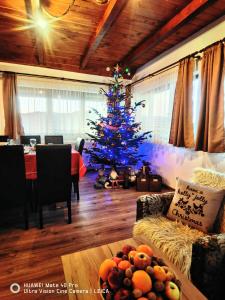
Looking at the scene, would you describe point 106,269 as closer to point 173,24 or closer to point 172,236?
point 172,236

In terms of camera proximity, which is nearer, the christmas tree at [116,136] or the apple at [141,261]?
the apple at [141,261]

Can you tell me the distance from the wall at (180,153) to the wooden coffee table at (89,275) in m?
2.04

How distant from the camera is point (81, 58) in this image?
4.05 metres

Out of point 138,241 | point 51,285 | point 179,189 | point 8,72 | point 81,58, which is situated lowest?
point 51,285

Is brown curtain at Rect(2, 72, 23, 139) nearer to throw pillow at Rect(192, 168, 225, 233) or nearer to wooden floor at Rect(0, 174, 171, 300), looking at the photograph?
wooden floor at Rect(0, 174, 171, 300)

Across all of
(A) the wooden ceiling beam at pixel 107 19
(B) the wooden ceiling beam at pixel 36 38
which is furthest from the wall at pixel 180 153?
(B) the wooden ceiling beam at pixel 36 38

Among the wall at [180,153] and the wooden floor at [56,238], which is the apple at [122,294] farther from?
the wall at [180,153]

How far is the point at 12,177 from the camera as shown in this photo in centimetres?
201

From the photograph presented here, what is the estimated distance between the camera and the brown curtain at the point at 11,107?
392 cm

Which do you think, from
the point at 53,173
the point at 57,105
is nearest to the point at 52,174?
the point at 53,173

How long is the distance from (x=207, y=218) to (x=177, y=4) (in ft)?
8.18

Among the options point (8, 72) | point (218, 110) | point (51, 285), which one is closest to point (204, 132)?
point (218, 110)

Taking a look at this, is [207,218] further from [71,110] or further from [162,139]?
[71,110]

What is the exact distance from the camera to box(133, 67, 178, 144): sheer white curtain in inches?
136
